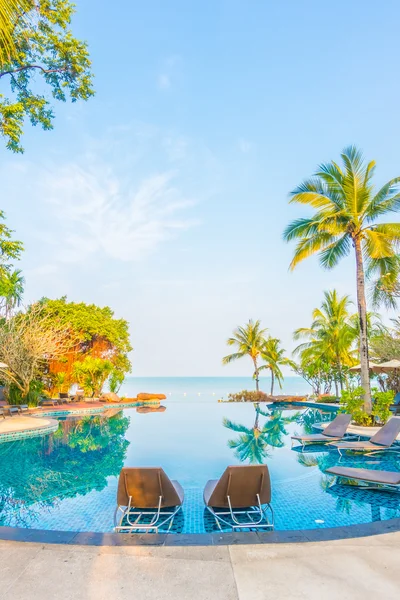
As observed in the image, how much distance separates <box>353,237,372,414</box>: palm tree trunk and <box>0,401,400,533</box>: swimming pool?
9.52ft

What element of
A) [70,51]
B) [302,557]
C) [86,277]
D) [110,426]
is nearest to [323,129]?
[70,51]

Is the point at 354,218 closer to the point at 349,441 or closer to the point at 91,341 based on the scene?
the point at 349,441

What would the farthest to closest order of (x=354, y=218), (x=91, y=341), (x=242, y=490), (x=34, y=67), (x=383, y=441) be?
1. (x=91, y=341)
2. (x=354, y=218)
3. (x=34, y=67)
4. (x=383, y=441)
5. (x=242, y=490)

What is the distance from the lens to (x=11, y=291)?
2134cm

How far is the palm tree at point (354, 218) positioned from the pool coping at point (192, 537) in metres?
8.82

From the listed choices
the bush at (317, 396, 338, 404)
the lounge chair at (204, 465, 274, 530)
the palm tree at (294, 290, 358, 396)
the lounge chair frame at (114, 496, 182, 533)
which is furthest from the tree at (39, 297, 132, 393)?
the lounge chair at (204, 465, 274, 530)

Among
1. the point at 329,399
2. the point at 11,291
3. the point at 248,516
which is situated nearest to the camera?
the point at 248,516

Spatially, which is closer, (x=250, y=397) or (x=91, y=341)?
(x=250, y=397)

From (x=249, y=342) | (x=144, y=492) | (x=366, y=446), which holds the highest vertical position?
(x=249, y=342)

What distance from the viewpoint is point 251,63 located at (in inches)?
565

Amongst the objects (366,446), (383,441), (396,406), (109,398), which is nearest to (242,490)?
(366,446)

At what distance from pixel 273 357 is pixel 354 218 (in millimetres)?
15998

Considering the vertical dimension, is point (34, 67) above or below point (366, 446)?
above

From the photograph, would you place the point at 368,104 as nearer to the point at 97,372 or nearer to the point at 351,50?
the point at 351,50
